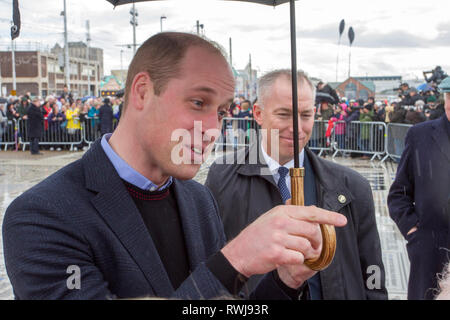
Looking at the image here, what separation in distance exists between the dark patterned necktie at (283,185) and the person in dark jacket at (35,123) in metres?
14.4

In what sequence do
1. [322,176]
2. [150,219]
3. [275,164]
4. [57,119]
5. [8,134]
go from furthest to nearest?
[8,134], [57,119], [275,164], [322,176], [150,219]

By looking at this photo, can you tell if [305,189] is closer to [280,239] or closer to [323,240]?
[323,240]

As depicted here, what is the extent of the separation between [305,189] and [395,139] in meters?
11.4

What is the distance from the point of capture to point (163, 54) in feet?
4.55

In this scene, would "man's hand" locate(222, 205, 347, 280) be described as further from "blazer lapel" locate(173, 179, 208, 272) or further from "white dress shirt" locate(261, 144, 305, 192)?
"white dress shirt" locate(261, 144, 305, 192)

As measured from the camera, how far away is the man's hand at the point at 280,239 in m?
1.04

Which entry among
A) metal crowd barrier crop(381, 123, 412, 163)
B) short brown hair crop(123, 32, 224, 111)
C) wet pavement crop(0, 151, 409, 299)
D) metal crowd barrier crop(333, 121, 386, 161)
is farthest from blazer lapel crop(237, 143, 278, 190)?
metal crowd barrier crop(333, 121, 386, 161)

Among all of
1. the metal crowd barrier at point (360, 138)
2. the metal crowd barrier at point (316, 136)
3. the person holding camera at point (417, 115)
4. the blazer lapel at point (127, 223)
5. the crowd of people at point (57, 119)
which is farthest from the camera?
the crowd of people at point (57, 119)

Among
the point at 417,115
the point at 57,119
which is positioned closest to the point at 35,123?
the point at 57,119

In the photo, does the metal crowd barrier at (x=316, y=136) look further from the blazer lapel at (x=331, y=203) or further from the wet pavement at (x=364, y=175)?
the blazer lapel at (x=331, y=203)

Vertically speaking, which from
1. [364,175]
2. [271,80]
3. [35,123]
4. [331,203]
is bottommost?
[364,175]

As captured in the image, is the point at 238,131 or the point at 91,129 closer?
the point at 238,131

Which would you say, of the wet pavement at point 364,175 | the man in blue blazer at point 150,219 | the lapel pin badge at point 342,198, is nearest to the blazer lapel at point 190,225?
the man in blue blazer at point 150,219

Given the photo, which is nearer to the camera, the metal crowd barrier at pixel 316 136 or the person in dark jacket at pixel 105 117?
the metal crowd barrier at pixel 316 136
